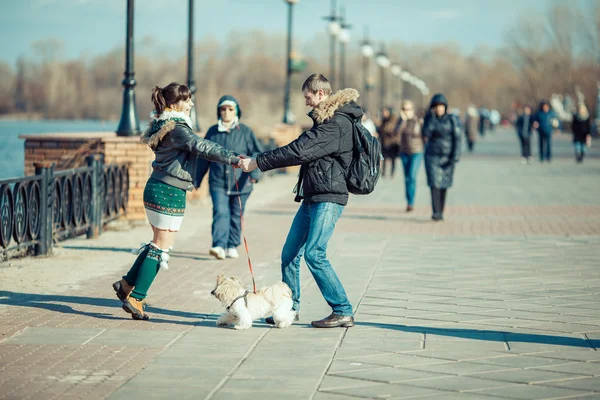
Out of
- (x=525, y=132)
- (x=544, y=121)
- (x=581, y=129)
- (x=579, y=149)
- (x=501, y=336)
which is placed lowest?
(x=501, y=336)

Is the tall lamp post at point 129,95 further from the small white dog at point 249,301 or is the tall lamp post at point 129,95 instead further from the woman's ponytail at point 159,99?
the small white dog at point 249,301

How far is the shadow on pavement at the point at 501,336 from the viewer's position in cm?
630

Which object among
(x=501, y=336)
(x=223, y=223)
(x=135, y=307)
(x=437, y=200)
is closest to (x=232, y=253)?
(x=223, y=223)

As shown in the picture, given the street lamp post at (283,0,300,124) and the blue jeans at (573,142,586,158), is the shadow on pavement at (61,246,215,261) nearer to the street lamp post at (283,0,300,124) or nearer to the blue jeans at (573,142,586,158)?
the street lamp post at (283,0,300,124)

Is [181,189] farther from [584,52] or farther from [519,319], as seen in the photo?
[584,52]

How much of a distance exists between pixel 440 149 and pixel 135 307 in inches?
310

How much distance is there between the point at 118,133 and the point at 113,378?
8780mm

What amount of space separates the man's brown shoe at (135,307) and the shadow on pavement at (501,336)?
1.62 m

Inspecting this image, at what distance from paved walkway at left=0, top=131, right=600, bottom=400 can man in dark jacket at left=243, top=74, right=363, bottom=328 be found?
413 mm

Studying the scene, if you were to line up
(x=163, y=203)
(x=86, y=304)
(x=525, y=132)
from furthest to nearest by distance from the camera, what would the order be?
(x=525, y=132) → (x=86, y=304) → (x=163, y=203)

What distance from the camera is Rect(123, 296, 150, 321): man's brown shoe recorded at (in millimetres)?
6863

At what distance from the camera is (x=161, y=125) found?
271 inches

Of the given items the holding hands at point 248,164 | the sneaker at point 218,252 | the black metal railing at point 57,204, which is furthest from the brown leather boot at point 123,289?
the sneaker at point 218,252

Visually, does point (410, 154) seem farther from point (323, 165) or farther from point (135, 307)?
point (135, 307)
